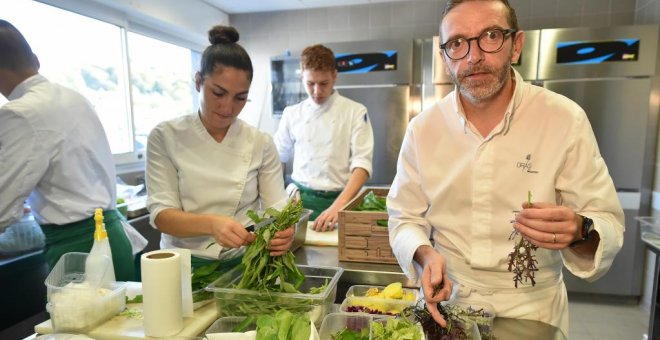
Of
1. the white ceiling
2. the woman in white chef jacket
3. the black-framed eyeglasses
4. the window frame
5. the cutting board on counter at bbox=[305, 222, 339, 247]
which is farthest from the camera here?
the white ceiling

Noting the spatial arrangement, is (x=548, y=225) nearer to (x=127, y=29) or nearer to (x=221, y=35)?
(x=221, y=35)

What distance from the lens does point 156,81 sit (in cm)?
372

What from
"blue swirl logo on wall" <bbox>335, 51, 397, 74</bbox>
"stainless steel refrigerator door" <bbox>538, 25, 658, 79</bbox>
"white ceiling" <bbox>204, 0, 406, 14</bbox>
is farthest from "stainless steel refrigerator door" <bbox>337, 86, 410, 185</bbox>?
"stainless steel refrigerator door" <bbox>538, 25, 658, 79</bbox>

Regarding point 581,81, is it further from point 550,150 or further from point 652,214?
point 550,150

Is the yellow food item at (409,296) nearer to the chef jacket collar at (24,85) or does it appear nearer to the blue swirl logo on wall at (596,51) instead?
the chef jacket collar at (24,85)

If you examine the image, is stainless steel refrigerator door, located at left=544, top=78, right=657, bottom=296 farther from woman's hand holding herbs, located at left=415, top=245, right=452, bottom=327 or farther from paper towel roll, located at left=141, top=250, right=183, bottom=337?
paper towel roll, located at left=141, top=250, right=183, bottom=337

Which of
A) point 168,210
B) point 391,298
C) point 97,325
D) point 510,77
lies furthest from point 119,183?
point 510,77

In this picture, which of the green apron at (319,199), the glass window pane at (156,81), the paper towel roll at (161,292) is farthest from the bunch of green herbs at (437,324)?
the glass window pane at (156,81)

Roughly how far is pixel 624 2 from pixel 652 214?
1.85 meters

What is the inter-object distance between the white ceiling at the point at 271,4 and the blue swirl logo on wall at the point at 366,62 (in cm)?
65

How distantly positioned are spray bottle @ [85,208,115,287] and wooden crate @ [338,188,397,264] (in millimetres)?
800

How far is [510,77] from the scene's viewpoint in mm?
1185

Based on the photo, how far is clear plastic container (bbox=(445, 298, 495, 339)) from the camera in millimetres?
977

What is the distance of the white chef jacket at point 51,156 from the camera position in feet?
5.30
